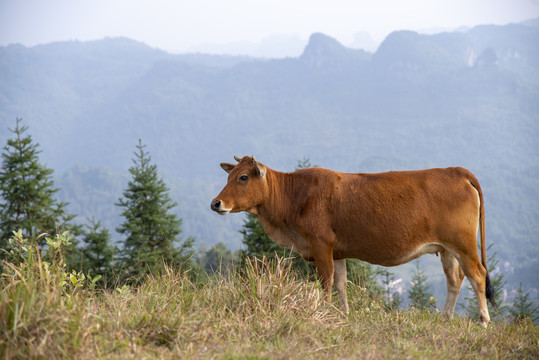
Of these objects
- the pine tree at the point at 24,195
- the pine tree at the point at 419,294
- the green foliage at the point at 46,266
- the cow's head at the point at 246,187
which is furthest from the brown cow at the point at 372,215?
the pine tree at the point at 24,195

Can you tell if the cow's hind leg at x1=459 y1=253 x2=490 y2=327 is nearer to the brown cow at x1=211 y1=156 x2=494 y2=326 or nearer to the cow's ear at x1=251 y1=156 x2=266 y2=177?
the brown cow at x1=211 y1=156 x2=494 y2=326

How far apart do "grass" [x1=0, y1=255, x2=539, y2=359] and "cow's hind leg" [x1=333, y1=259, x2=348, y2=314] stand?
9.2 inches

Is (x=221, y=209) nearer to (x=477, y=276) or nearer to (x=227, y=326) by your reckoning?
(x=227, y=326)

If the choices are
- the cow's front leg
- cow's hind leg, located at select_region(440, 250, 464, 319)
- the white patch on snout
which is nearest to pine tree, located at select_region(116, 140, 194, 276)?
the white patch on snout

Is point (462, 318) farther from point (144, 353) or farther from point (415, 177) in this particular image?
point (144, 353)

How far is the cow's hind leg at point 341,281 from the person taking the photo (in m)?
8.42

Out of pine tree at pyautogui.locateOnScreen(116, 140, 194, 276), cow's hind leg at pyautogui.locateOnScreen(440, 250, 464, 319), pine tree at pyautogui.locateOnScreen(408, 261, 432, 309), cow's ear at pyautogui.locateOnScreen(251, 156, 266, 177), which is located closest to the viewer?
cow's hind leg at pyautogui.locateOnScreen(440, 250, 464, 319)

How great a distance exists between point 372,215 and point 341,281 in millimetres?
1216

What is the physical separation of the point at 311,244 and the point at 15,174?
29200 millimetres

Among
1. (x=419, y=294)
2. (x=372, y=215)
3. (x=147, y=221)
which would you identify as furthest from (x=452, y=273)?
(x=147, y=221)

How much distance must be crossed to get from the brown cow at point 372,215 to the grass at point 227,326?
0.78 m

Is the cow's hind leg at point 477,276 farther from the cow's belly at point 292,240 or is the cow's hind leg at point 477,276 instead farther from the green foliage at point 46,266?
the green foliage at point 46,266

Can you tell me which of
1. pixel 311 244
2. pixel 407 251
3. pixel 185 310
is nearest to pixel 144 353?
pixel 185 310

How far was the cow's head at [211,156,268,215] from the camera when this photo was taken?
866 centimetres
